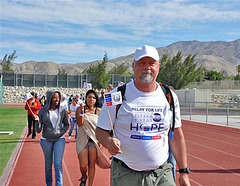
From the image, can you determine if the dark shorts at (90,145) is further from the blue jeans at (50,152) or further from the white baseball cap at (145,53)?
the white baseball cap at (145,53)

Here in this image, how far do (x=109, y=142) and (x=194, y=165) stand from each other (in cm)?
659

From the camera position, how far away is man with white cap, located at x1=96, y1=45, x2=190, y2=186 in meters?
3.37

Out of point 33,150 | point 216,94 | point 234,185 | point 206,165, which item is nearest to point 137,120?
point 234,185

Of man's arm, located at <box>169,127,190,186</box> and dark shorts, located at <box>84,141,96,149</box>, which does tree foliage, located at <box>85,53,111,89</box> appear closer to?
dark shorts, located at <box>84,141,96,149</box>

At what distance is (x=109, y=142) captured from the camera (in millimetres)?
3291

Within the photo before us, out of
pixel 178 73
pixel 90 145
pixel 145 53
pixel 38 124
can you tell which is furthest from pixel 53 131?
pixel 178 73

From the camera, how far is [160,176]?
3.44m

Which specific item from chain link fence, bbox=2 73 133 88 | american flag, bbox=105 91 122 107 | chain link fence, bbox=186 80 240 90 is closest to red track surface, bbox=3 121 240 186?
american flag, bbox=105 91 122 107

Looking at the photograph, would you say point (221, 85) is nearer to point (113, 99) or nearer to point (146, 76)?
point (146, 76)

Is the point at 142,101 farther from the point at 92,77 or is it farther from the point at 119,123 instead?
the point at 92,77

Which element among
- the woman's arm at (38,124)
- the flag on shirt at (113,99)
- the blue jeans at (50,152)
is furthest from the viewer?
the woman's arm at (38,124)

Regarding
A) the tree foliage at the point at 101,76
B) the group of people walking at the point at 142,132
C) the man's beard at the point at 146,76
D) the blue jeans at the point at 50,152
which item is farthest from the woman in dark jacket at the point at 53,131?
the tree foliage at the point at 101,76

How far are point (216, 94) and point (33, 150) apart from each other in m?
48.3

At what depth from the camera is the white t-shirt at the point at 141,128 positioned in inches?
133
